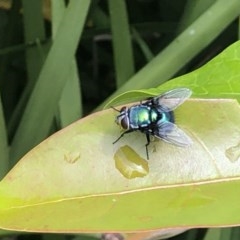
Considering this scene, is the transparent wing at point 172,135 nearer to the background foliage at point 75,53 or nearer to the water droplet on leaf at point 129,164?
the water droplet on leaf at point 129,164

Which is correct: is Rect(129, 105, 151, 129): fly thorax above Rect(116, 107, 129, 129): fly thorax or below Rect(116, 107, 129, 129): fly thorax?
above

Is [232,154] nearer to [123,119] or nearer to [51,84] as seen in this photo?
[123,119]

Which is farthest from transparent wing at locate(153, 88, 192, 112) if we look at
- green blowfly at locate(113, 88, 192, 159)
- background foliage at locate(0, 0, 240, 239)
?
background foliage at locate(0, 0, 240, 239)

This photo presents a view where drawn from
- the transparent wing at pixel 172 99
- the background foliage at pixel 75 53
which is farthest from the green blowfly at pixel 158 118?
the background foliage at pixel 75 53

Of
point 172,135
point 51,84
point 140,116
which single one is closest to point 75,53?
point 51,84

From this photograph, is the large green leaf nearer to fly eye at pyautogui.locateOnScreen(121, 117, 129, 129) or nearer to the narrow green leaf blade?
fly eye at pyautogui.locateOnScreen(121, 117, 129, 129)

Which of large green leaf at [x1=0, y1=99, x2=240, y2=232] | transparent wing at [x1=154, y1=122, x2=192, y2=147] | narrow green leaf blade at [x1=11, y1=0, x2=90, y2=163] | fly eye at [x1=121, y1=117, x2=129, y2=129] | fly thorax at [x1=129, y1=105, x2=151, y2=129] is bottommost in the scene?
large green leaf at [x1=0, y1=99, x2=240, y2=232]

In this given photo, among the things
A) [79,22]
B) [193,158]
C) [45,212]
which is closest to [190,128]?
[193,158]

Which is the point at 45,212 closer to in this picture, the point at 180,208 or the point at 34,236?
the point at 180,208
